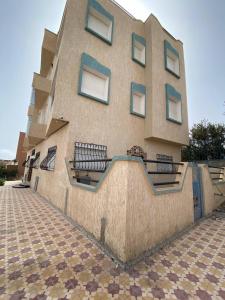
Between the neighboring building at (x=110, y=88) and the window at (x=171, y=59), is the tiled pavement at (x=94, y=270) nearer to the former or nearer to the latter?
the neighboring building at (x=110, y=88)

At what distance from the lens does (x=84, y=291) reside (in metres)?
2.03

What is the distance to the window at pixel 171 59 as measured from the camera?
901cm

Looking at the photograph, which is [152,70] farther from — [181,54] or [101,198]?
[101,198]

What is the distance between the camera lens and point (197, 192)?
534 cm

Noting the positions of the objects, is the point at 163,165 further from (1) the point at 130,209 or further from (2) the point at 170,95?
(1) the point at 130,209

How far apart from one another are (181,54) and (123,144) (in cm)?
840

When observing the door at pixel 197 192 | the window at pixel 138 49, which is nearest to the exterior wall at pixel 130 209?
the door at pixel 197 192

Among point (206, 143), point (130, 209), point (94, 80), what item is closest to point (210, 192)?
point (130, 209)

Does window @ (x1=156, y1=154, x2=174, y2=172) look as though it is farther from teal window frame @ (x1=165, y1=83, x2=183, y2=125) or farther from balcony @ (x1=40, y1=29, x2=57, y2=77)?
balcony @ (x1=40, y1=29, x2=57, y2=77)

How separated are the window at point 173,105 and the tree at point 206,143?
26.3 feet

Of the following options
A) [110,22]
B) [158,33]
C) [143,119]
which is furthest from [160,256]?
Answer: [158,33]

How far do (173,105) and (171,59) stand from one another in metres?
3.39

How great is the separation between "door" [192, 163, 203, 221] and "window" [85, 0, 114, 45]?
7302mm

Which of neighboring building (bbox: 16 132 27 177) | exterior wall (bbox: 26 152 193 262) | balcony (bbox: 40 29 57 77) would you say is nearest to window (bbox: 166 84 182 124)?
exterior wall (bbox: 26 152 193 262)
